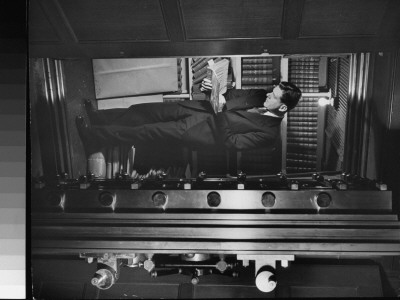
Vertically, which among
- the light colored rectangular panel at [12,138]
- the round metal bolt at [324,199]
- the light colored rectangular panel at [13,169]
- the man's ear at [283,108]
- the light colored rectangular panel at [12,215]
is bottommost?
the light colored rectangular panel at [12,215]

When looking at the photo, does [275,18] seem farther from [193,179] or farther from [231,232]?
[231,232]

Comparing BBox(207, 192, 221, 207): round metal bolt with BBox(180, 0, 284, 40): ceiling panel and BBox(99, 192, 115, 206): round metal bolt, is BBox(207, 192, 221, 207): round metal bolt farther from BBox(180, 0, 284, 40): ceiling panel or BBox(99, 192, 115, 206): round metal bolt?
BBox(180, 0, 284, 40): ceiling panel

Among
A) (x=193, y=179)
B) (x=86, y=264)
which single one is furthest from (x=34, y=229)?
(x=193, y=179)

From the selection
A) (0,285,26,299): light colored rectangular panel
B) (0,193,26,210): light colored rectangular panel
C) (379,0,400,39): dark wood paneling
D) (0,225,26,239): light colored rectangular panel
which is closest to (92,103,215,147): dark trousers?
(0,193,26,210): light colored rectangular panel

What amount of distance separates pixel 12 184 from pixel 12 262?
391 millimetres

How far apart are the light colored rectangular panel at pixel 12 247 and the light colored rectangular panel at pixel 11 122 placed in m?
0.57

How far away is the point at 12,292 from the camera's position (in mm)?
1839

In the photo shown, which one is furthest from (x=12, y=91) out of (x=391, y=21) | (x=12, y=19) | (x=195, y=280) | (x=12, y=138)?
(x=391, y=21)

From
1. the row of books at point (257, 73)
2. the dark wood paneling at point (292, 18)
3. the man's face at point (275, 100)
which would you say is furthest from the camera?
the row of books at point (257, 73)

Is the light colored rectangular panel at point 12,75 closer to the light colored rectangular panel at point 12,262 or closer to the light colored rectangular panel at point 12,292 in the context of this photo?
the light colored rectangular panel at point 12,262

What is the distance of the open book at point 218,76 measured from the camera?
213cm

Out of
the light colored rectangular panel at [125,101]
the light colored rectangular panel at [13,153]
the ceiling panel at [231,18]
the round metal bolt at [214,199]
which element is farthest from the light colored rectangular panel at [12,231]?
the ceiling panel at [231,18]

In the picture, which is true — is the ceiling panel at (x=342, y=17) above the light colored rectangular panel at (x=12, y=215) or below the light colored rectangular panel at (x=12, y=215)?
above

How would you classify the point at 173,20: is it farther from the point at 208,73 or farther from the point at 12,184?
the point at 12,184
